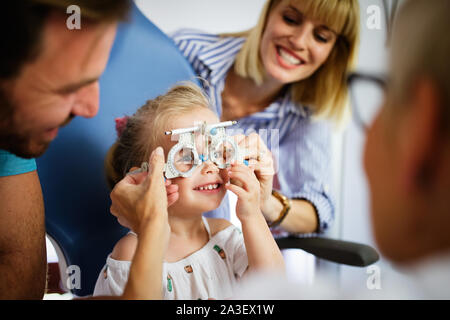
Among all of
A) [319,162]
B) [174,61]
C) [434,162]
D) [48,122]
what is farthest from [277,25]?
[48,122]

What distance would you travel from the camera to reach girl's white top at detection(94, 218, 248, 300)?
3.37 ft

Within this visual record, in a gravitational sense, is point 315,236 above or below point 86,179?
below

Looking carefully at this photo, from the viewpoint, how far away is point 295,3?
115cm

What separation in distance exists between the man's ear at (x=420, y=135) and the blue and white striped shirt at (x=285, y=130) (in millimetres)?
246

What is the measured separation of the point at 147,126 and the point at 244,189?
0.94ft

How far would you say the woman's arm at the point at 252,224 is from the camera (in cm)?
106

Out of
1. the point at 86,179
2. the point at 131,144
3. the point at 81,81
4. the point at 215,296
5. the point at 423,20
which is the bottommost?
the point at 215,296

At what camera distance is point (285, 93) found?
125 cm

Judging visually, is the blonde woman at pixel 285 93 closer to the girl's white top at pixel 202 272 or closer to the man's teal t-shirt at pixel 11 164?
the girl's white top at pixel 202 272

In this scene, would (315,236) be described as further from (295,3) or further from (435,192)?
(295,3)

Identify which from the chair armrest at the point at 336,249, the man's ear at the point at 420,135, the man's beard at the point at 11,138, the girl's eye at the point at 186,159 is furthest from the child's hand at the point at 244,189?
the man's beard at the point at 11,138

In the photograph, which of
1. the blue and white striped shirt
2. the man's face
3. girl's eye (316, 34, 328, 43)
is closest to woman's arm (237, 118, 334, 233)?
the blue and white striped shirt

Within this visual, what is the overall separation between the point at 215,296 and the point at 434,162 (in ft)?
1.95

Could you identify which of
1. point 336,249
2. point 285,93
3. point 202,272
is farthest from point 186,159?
point 336,249
